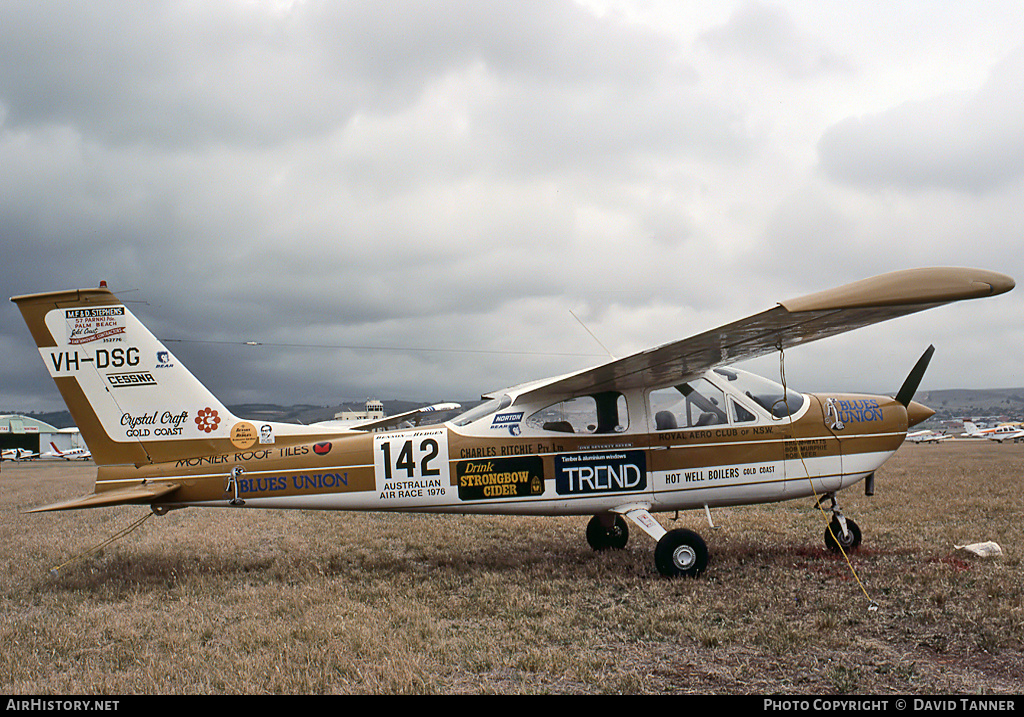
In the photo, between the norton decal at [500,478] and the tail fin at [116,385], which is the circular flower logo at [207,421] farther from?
the norton decal at [500,478]

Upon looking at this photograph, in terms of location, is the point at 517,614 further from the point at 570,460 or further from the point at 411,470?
the point at 411,470

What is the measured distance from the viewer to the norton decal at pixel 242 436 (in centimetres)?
810

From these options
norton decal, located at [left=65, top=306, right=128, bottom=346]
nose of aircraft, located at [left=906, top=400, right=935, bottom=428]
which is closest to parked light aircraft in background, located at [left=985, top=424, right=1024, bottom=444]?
nose of aircraft, located at [left=906, top=400, right=935, bottom=428]

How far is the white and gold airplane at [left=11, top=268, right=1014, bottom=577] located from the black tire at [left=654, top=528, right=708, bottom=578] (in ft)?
0.97

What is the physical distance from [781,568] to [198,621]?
6076 mm

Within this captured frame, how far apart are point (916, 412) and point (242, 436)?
8.79 m

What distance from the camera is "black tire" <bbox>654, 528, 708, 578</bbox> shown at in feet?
23.8

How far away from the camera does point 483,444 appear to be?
805 centimetres

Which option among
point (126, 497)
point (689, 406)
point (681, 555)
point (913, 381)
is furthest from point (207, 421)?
point (913, 381)

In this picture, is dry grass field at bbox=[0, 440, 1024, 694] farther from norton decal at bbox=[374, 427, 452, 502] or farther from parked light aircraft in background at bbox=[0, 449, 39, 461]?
parked light aircraft in background at bbox=[0, 449, 39, 461]

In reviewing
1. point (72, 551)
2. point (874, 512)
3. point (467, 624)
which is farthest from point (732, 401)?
point (72, 551)

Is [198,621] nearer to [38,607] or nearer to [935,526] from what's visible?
[38,607]

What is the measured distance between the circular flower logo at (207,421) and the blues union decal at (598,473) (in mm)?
4171

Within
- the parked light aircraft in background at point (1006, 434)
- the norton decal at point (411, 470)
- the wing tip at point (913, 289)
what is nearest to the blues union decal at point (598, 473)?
the norton decal at point (411, 470)
